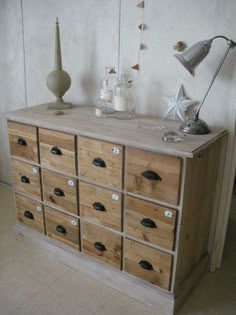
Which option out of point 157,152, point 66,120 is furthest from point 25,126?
point 157,152

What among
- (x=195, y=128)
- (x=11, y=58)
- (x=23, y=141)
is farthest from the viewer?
(x=11, y=58)

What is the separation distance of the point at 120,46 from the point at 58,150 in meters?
0.77

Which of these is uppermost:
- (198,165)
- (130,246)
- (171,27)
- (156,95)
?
(171,27)

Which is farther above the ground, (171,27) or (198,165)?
(171,27)

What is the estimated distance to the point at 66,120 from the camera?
1.90 m

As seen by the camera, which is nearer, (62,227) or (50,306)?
(50,306)

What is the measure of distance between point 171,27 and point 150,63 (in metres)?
0.23

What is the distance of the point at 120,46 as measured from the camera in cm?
205

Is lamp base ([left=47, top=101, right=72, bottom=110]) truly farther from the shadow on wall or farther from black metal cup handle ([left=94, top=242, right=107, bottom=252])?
black metal cup handle ([left=94, top=242, right=107, bottom=252])

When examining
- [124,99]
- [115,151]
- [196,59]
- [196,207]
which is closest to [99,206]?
[115,151]

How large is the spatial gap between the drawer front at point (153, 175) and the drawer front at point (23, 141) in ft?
2.23

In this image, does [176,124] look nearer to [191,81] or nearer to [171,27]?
[191,81]

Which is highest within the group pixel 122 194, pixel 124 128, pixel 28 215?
pixel 124 128

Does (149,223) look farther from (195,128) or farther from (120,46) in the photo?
(120,46)
